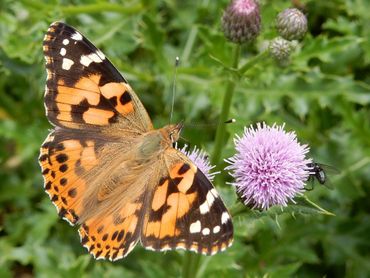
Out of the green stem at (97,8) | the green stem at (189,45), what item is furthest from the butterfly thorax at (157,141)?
the green stem at (189,45)

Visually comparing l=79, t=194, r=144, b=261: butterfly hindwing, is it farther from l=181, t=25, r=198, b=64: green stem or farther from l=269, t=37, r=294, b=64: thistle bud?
l=181, t=25, r=198, b=64: green stem

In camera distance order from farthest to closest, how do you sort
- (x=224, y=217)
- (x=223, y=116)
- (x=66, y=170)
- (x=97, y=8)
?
(x=97, y=8), (x=223, y=116), (x=66, y=170), (x=224, y=217)

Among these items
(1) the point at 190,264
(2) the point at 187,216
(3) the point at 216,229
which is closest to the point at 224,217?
(3) the point at 216,229

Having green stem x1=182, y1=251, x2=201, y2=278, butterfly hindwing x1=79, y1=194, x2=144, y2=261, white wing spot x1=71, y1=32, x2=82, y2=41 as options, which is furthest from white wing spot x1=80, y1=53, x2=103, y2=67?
green stem x1=182, y1=251, x2=201, y2=278

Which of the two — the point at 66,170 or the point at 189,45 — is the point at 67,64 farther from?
the point at 189,45

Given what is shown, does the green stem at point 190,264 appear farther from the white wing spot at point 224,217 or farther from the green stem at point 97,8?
the green stem at point 97,8

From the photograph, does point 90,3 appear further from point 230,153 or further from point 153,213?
point 153,213
